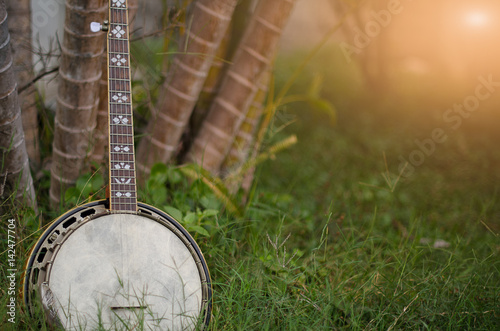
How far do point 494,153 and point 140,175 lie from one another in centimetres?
322

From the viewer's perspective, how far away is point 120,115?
143 cm

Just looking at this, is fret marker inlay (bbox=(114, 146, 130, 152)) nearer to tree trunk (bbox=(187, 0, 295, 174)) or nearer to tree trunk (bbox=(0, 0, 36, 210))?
tree trunk (bbox=(0, 0, 36, 210))

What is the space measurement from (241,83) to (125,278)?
130 cm

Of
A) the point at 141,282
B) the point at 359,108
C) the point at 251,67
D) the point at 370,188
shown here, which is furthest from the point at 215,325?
the point at 359,108

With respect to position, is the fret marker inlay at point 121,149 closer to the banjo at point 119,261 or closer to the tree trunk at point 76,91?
the banjo at point 119,261

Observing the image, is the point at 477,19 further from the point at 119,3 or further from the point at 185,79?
the point at 119,3

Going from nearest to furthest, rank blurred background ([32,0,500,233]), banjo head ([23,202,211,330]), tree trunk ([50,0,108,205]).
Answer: banjo head ([23,202,211,330]) < tree trunk ([50,0,108,205]) < blurred background ([32,0,500,233])

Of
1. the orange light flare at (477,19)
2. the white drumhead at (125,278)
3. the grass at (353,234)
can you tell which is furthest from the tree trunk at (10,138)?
the orange light flare at (477,19)

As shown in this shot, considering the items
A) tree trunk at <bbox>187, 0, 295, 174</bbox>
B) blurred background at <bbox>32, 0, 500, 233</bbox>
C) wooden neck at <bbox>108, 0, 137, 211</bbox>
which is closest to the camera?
wooden neck at <bbox>108, 0, 137, 211</bbox>

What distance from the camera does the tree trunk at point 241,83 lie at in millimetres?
2219

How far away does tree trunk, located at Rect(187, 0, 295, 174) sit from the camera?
222 centimetres

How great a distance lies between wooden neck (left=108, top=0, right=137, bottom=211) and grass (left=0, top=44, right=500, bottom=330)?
0.39m

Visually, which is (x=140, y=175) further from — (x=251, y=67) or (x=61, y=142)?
(x=251, y=67)

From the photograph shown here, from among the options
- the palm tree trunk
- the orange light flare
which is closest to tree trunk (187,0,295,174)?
the palm tree trunk
